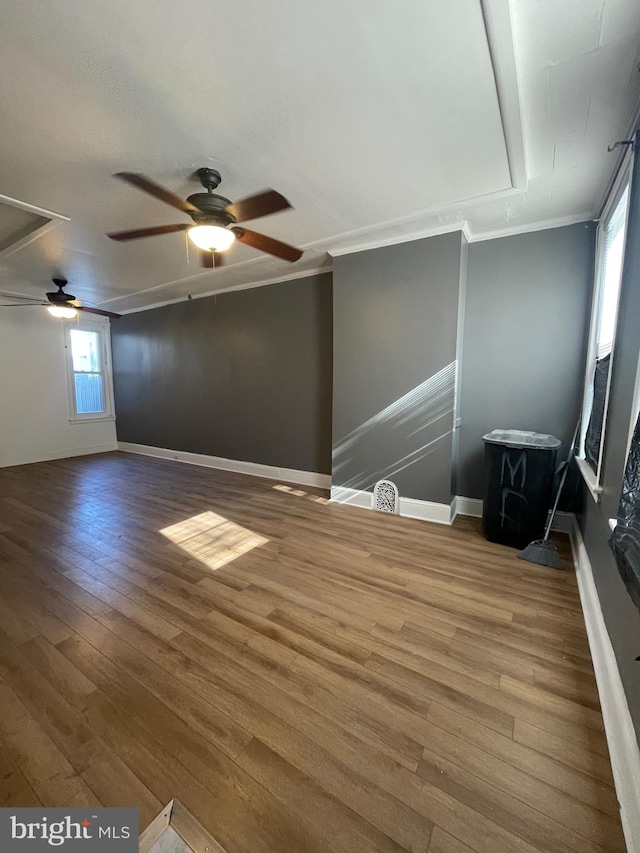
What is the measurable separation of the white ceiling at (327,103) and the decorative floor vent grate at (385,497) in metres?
2.38

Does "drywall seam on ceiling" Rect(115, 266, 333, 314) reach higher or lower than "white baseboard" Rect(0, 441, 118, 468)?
higher

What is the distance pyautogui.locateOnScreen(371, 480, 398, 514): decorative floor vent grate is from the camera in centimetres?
329

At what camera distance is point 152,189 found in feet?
5.99

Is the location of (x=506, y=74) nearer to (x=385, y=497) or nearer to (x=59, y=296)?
(x=385, y=497)

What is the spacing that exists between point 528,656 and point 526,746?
18.7 inches

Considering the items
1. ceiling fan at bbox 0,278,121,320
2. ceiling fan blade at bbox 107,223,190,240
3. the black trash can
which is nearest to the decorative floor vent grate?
the black trash can

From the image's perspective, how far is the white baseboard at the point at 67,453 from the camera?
5426 millimetres

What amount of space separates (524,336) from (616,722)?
2.67 m

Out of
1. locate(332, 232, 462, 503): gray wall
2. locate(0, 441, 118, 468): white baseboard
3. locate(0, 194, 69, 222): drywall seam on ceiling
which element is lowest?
locate(0, 441, 118, 468): white baseboard

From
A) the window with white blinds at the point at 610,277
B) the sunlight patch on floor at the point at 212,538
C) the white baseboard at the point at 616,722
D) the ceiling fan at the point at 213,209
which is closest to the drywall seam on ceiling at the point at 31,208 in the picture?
the ceiling fan at the point at 213,209

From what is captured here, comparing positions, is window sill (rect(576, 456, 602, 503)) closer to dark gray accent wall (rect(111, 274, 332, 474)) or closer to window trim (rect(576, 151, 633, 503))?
window trim (rect(576, 151, 633, 503))

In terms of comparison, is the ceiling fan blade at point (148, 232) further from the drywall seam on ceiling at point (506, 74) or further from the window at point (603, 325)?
the window at point (603, 325)

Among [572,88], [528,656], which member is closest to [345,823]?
[528,656]

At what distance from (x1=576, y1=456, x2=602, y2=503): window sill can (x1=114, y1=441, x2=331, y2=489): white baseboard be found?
254 cm
